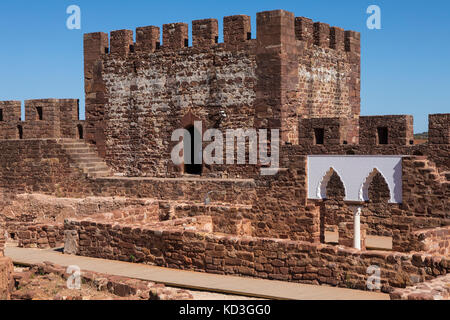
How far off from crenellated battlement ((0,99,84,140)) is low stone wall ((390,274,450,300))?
51.7ft

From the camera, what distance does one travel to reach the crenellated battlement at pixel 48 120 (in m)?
22.7

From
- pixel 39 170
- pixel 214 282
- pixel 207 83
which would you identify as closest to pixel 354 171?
pixel 214 282

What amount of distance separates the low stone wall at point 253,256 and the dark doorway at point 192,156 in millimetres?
6324

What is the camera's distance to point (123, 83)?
2120 centimetres

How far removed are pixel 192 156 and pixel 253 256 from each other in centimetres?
867

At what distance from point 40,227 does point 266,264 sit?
238 inches

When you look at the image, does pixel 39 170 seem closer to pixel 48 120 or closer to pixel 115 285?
pixel 48 120

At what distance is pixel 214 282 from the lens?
446 inches

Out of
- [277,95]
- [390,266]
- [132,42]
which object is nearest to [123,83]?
[132,42]

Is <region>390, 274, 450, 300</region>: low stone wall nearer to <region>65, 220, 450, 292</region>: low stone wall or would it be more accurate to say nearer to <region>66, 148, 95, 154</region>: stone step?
<region>65, 220, 450, 292</region>: low stone wall

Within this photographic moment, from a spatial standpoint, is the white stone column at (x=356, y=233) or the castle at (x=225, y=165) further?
the white stone column at (x=356, y=233)

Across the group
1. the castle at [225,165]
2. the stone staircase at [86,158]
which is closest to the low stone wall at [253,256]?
the castle at [225,165]

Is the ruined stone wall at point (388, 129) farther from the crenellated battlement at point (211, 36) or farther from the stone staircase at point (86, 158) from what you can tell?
the stone staircase at point (86, 158)

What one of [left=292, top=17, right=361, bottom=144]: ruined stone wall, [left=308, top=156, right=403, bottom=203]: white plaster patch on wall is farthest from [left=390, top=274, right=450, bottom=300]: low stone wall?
[left=292, top=17, right=361, bottom=144]: ruined stone wall
